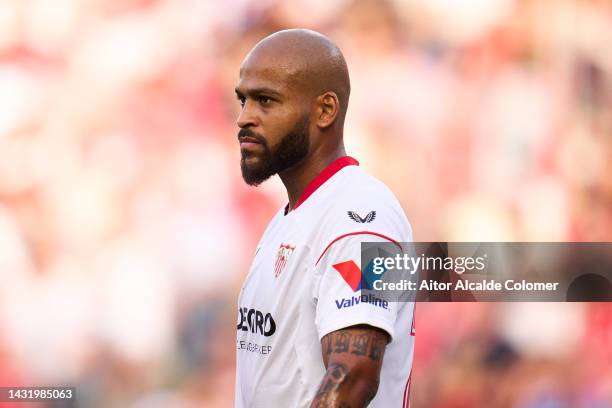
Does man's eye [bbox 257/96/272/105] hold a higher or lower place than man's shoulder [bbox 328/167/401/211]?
higher

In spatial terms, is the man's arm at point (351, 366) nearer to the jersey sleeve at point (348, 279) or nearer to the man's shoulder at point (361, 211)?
the jersey sleeve at point (348, 279)

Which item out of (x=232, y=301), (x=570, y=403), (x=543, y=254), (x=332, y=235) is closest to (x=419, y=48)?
(x=543, y=254)

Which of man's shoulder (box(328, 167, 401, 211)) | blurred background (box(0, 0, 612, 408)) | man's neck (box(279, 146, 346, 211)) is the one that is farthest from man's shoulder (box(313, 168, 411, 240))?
blurred background (box(0, 0, 612, 408))

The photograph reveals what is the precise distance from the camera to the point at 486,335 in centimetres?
385

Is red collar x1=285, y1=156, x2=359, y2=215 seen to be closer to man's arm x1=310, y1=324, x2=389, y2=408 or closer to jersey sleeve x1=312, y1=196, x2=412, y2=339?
jersey sleeve x1=312, y1=196, x2=412, y2=339

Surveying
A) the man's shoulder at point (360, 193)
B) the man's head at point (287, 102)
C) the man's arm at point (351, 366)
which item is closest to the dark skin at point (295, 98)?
the man's head at point (287, 102)

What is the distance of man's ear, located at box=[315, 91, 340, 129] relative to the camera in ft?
6.98

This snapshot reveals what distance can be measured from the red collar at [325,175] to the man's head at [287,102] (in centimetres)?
4

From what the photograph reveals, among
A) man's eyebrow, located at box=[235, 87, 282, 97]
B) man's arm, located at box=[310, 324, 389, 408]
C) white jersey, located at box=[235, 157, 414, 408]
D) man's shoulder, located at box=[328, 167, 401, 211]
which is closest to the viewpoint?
man's arm, located at box=[310, 324, 389, 408]

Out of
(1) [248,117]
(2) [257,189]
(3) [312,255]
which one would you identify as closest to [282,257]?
(3) [312,255]

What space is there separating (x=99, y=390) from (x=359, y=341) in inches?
96.9

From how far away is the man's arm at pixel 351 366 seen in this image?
1.65 m

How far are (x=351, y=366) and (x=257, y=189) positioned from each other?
2338 millimetres

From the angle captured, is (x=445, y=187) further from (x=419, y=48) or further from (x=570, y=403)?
(x=570, y=403)
